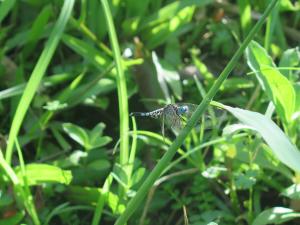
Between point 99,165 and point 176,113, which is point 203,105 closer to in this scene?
point 176,113

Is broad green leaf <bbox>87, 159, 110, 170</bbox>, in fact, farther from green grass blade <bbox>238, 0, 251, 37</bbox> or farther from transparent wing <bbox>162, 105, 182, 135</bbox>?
green grass blade <bbox>238, 0, 251, 37</bbox>

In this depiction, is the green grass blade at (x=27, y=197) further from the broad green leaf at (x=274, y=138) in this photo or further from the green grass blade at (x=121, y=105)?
the broad green leaf at (x=274, y=138)

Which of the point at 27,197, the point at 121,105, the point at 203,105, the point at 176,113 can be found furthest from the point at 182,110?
the point at 27,197

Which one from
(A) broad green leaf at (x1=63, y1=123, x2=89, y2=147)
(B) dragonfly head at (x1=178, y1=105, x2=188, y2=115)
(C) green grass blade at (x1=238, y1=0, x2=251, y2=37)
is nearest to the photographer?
(B) dragonfly head at (x1=178, y1=105, x2=188, y2=115)

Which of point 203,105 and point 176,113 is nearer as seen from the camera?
point 203,105

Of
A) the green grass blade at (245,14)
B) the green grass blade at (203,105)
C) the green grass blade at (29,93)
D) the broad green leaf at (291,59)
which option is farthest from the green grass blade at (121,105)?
the green grass blade at (245,14)

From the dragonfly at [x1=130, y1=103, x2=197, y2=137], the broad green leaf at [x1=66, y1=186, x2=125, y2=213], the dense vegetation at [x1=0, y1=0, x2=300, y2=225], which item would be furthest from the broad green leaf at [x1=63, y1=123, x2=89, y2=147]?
the dragonfly at [x1=130, y1=103, x2=197, y2=137]
